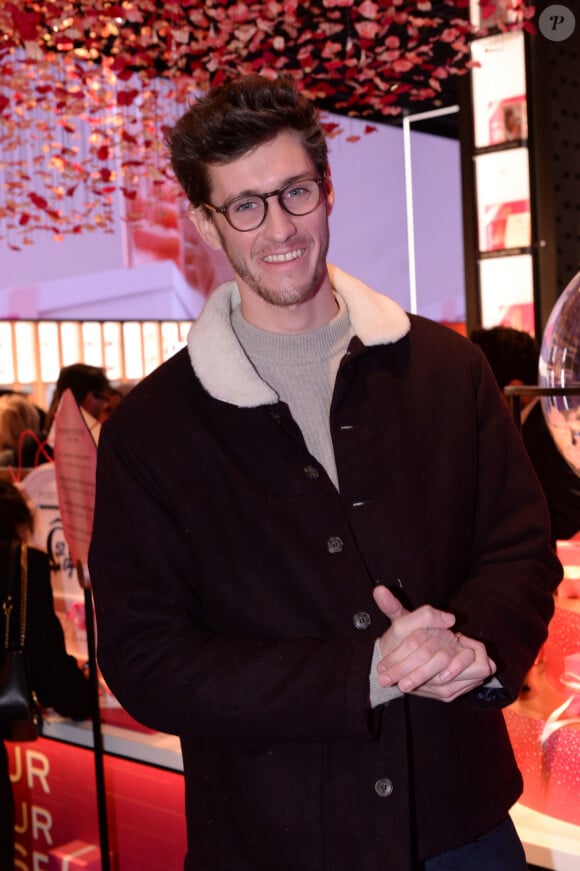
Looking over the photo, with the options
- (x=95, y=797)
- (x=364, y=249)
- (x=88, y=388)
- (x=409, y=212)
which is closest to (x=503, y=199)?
(x=88, y=388)

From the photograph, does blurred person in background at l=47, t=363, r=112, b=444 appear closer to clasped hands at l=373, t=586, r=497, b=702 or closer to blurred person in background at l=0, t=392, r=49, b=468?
blurred person in background at l=0, t=392, r=49, b=468

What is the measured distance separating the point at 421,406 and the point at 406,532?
0.18 metres

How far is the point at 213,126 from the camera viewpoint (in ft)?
4.46

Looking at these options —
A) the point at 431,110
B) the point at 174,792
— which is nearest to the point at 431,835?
the point at 174,792

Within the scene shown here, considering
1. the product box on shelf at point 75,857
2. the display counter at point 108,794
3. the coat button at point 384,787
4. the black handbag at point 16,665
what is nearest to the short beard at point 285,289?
the coat button at point 384,787

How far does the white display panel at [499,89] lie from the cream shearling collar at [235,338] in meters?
4.09

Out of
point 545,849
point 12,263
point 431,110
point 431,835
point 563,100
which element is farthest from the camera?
point 431,110

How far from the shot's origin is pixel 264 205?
1364mm

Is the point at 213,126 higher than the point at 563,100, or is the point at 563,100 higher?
the point at 563,100

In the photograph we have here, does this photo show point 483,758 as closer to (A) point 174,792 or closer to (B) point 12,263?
(A) point 174,792

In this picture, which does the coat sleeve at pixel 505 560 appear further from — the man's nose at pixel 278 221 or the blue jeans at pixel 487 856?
the man's nose at pixel 278 221

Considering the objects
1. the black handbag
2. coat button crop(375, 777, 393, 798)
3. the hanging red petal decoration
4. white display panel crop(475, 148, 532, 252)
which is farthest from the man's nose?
the hanging red petal decoration

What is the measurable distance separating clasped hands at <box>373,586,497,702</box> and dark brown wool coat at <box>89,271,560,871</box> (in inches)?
2.2

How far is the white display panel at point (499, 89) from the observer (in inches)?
206
